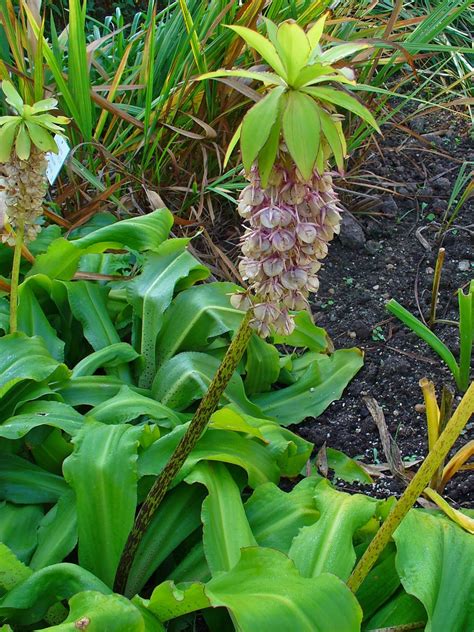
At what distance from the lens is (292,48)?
122 cm

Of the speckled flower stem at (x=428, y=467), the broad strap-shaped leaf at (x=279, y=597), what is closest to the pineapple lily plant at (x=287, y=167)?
the speckled flower stem at (x=428, y=467)

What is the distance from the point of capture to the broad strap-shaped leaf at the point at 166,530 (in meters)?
2.06

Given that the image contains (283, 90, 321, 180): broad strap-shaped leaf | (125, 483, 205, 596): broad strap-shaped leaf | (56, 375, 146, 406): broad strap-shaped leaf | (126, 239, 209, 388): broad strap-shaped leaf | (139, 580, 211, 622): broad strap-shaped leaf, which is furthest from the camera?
(126, 239, 209, 388): broad strap-shaped leaf

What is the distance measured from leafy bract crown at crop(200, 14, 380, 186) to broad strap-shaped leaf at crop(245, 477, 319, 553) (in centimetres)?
114

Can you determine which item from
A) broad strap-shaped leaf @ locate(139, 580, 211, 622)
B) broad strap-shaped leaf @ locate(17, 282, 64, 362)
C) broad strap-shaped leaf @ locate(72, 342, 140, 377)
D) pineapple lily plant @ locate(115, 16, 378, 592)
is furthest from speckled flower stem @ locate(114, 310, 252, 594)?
broad strap-shaped leaf @ locate(17, 282, 64, 362)

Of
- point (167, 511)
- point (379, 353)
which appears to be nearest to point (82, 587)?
point (167, 511)

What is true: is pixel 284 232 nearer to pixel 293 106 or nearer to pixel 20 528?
pixel 293 106

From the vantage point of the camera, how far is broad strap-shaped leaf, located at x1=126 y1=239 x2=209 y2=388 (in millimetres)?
2686

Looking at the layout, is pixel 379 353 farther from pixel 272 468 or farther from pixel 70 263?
pixel 70 263

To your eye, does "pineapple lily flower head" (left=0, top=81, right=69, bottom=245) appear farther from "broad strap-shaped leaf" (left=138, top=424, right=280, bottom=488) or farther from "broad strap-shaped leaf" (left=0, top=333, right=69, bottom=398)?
"broad strap-shaped leaf" (left=138, top=424, right=280, bottom=488)

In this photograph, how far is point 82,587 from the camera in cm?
184

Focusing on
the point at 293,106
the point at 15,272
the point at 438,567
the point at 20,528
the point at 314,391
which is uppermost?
the point at 293,106

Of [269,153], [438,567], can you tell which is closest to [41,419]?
[438,567]

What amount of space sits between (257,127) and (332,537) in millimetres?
1165
